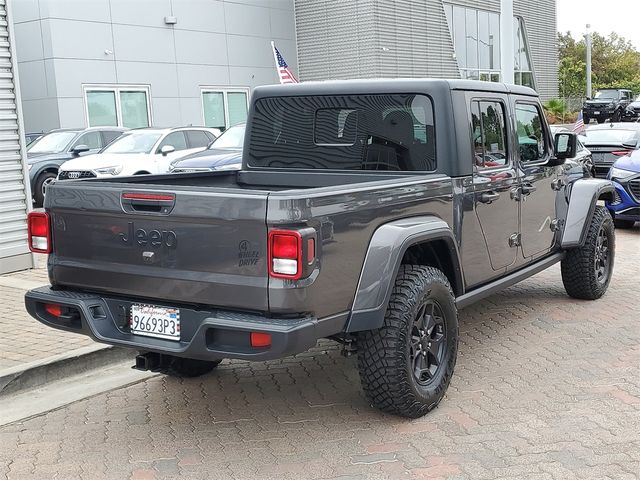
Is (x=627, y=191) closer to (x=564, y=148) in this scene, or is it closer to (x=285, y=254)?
(x=564, y=148)

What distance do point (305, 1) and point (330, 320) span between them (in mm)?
24911

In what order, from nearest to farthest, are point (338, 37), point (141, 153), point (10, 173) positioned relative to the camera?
1. point (10, 173)
2. point (141, 153)
3. point (338, 37)

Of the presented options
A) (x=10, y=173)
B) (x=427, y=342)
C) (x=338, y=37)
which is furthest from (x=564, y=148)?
(x=338, y=37)

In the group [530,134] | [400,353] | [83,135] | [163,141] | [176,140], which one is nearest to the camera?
[400,353]

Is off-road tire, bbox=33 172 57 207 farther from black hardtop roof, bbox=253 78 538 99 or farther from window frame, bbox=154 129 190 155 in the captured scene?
black hardtop roof, bbox=253 78 538 99

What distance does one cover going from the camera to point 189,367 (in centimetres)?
528

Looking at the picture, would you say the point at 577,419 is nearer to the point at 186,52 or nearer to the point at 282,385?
the point at 282,385

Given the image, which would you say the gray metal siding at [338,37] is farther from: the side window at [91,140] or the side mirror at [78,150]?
the side mirror at [78,150]

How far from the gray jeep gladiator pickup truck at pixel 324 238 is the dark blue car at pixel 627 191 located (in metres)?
5.83

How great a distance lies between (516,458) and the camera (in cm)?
398

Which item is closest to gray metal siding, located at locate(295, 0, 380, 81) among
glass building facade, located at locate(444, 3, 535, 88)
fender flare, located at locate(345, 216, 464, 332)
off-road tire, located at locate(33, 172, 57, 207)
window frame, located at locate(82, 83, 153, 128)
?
glass building facade, located at locate(444, 3, 535, 88)

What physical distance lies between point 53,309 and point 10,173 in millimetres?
4929

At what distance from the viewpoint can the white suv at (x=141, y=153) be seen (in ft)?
45.9

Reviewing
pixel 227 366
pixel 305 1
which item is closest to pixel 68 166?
pixel 227 366
